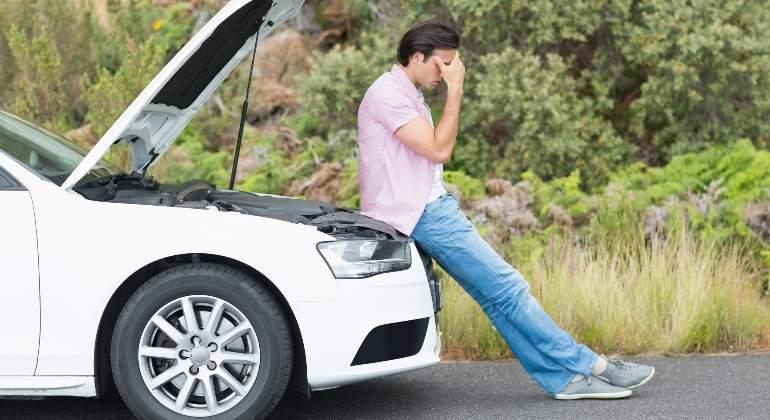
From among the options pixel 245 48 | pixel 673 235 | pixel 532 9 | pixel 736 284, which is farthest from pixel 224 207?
pixel 532 9

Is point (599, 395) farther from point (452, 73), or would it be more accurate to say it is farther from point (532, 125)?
point (532, 125)

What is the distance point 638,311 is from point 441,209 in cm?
204

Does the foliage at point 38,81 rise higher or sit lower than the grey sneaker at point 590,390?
higher

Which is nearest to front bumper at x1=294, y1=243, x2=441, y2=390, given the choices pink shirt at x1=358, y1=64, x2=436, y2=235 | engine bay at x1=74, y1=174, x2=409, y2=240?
engine bay at x1=74, y1=174, x2=409, y2=240

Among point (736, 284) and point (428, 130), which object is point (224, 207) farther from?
point (736, 284)

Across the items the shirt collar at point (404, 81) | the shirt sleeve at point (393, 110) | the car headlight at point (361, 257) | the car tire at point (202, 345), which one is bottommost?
the car tire at point (202, 345)

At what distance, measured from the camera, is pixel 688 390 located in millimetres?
6227

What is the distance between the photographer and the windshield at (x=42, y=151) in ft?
18.0

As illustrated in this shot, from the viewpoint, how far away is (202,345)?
5.18 meters

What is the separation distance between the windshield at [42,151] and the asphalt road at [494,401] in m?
1.10

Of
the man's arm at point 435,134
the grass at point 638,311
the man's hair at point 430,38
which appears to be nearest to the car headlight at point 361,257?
the man's arm at point 435,134

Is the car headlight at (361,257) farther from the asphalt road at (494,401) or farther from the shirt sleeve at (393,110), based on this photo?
the asphalt road at (494,401)

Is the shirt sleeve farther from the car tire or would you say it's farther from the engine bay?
the car tire

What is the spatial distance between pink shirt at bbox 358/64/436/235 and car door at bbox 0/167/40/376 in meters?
1.53
